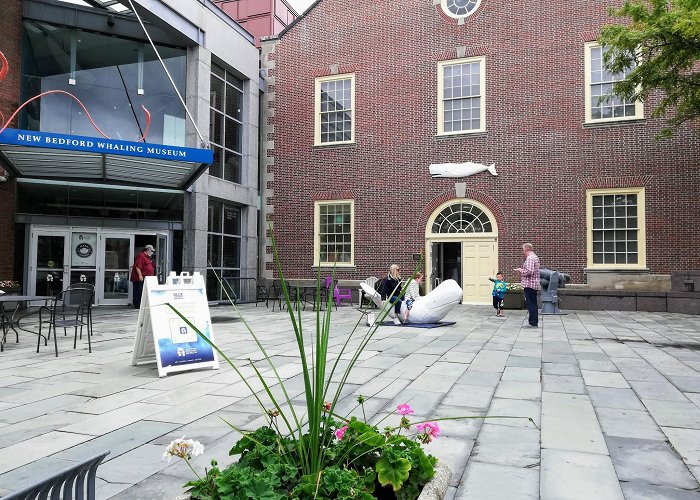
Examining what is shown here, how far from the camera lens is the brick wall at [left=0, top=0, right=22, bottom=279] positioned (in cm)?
1265

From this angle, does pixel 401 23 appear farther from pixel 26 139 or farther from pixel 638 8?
pixel 26 139

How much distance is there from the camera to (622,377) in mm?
5770

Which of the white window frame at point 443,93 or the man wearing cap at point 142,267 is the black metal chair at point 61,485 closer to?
the man wearing cap at point 142,267

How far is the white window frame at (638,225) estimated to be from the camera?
48.6 feet

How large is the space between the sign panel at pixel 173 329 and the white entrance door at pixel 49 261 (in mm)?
8592

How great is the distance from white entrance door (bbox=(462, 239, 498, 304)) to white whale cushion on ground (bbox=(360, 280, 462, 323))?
583 centimetres

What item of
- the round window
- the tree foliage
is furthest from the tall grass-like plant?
the round window

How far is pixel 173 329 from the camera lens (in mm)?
6141

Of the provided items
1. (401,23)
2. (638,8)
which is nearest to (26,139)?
(401,23)

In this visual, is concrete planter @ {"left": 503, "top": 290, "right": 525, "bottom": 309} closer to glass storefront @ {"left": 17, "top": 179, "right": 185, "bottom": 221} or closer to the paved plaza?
the paved plaza

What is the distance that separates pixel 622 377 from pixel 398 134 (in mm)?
12780

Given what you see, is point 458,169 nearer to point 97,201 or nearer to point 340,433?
point 97,201

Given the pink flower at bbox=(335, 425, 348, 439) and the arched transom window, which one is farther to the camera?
the arched transom window

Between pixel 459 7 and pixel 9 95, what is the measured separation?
1351 centimetres
